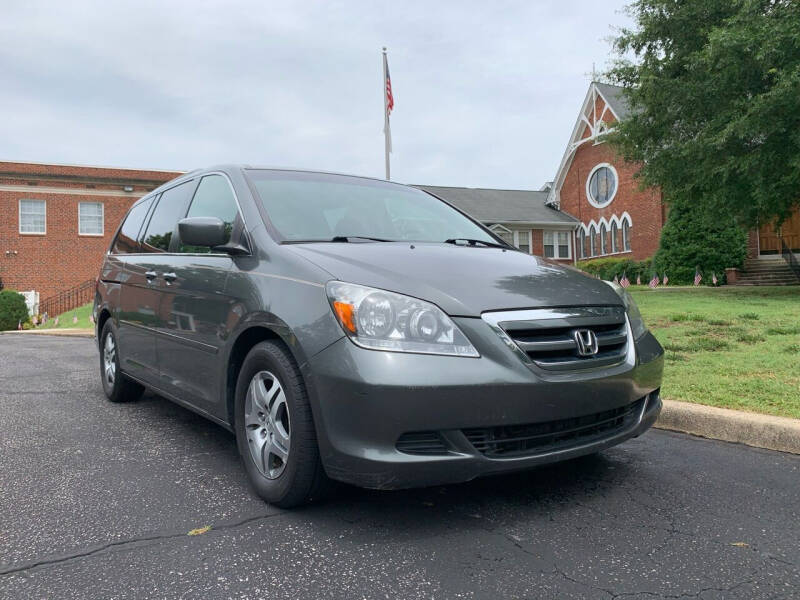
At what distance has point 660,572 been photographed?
2.28m

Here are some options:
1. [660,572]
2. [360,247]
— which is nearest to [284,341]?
[360,247]

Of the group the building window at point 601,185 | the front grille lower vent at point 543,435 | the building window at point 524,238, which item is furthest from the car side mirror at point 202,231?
the building window at point 524,238

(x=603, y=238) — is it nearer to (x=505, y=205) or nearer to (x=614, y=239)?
(x=614, y=239)

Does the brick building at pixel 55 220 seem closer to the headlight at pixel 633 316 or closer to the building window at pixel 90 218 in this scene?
the building window at pixel 90 218

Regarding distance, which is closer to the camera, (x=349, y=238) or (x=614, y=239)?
(x=349, y=238)

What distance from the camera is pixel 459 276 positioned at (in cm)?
288

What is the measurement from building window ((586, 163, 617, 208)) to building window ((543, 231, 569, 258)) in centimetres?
256

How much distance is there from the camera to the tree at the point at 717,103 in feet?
40.1

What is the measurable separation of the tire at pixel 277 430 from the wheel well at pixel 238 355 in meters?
0.09

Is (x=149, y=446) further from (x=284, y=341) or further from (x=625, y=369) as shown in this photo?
(x=625, y=369)

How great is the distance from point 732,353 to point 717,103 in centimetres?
958

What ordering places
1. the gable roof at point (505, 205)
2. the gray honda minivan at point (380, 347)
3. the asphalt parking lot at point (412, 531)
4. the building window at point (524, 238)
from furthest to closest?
the building window at point (524, 238)
the gable roof at point (505, 205)
the gray honda minivan at point (380, 347)
the asphalt parking lot at point (412, 531)

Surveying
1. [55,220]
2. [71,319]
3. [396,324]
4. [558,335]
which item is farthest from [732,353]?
[55,220]

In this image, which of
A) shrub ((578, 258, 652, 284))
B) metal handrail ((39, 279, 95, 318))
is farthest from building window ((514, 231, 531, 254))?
metal handrail ((39, 279, 95, 318))
